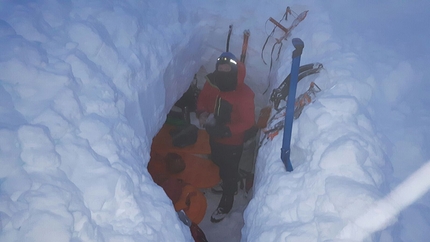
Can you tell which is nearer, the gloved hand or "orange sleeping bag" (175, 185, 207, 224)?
"orange sleeping bag" (175, 185, 207, 224)

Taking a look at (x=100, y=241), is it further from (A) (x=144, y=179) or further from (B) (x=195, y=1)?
(B) (x=195, y=1)

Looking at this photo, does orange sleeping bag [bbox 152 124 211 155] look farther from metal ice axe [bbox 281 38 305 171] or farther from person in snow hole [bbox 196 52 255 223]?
metal ice axe [bbox 281 38 305 171]

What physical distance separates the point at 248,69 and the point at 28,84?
136 inches

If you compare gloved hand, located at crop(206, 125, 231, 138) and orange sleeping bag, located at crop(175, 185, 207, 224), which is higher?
gloved hand, located at crop(206, 125, 231, 138)

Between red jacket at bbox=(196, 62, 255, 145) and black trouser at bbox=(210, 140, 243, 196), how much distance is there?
0.31 ft

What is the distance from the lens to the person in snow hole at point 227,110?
403 centimetres

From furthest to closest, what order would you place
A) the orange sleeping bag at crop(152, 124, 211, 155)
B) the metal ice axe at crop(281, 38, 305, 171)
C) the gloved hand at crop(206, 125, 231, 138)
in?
the orange sleeping bag at crop(152, 124, 211, 155) → the gloved hand at crop(206, 125, 231, 138) → the metal ice axe at crop(281, 38, 305, 171)

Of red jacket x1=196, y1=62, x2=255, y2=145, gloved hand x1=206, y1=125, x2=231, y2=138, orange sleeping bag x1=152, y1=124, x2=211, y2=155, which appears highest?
red jacket x1=196, y1=62, x2=255, y2=145

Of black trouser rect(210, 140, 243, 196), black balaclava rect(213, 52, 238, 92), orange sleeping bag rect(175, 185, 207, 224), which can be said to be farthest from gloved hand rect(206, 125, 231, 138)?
orange sleeping bag rect(175, 185, 207, 224)

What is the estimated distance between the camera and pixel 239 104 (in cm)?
417

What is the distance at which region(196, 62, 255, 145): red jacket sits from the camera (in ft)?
13.6

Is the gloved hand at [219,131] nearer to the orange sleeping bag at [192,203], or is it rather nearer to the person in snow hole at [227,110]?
the person in snow hole at [227,110]

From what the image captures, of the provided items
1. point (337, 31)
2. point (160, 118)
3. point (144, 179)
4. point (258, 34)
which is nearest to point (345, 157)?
point (144, 179)

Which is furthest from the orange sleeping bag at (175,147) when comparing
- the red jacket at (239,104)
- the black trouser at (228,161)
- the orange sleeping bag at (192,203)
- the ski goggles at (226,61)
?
the ski goggles at (226,61)
